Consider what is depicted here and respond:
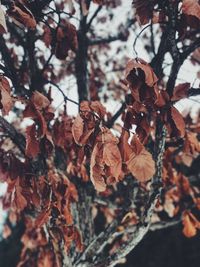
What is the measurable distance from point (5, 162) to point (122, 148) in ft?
3.44

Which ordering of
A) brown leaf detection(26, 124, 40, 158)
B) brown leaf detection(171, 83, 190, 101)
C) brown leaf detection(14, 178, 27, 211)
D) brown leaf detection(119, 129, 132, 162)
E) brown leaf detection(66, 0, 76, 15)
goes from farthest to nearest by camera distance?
brown leaf detection(66, 0, 76, 15), brown leaf detection(14, 178, 27, 211), brown leaf detection(171, 83, 190, 101), brown leaf detection(26, 124, 40, 158), brown leaf detection(119, 129, 132, 162)

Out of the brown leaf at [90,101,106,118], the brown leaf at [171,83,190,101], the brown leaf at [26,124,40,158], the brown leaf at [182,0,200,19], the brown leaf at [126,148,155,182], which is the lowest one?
the brown leaf at [126,148,155,182]

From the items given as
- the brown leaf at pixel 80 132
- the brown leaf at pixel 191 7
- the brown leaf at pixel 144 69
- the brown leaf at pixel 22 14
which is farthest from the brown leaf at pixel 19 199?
the brown leaf at pixel 191 7

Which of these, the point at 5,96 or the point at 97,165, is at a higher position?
the point at 5,96

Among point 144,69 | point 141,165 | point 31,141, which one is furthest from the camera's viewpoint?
point 31,141

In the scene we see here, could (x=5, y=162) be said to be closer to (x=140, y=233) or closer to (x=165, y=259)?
(x=140, y=233)

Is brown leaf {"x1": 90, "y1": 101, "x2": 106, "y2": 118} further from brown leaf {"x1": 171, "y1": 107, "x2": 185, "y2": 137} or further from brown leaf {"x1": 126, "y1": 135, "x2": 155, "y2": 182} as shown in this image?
brown leaf {"x1": 171, "y1": 107, "x2": 185, "y2": 137}

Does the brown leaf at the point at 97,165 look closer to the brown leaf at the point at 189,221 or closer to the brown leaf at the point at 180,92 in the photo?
the brown leaf at the point at 180,92

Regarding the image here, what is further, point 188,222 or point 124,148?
point 188,222

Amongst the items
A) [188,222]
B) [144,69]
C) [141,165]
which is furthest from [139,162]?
[188,222]

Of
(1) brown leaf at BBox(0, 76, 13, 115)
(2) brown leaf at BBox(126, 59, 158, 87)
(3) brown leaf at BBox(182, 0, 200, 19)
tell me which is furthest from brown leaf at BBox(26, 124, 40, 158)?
(3) brown leaf at BBox(182, 0, 200, 19)

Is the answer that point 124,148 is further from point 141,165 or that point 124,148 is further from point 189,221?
point 189,221

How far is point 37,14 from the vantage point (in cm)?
208

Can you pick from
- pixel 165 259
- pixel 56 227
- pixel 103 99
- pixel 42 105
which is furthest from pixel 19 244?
pixel 42 105
